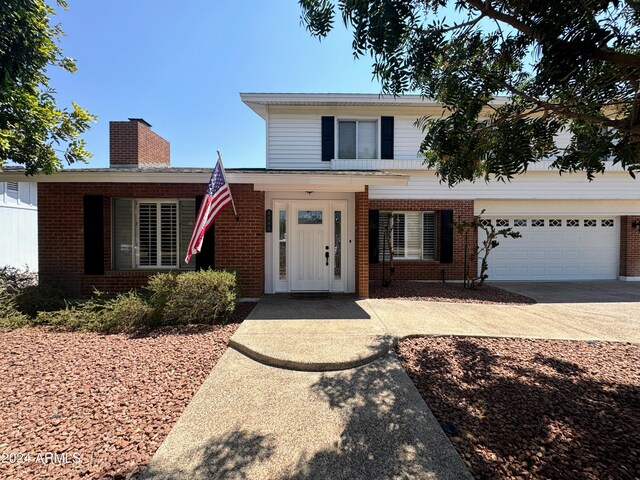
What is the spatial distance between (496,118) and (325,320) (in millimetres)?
4544

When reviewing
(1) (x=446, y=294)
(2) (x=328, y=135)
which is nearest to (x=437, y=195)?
(1) (x=446, y=294)

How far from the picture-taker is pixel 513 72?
4973mm

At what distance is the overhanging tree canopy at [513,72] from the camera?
2.97 m

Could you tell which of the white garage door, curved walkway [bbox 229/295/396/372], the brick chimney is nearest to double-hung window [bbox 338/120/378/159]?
the white garage door

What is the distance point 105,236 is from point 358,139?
8.18 meters

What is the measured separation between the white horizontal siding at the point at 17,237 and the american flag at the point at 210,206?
13.3 m

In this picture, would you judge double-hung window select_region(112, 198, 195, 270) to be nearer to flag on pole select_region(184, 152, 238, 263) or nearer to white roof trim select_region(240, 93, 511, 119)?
flag on pole select_region(184, 152, 238, 263)

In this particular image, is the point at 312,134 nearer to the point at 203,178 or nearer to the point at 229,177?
the point at 229,177

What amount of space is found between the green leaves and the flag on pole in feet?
10.3

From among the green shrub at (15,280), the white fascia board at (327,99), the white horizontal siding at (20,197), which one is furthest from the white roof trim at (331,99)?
Answer: the white horizontal siding at (20,197)

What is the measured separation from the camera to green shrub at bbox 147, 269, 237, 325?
5.51m

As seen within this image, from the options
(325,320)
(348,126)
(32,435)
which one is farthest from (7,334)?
(348,126)

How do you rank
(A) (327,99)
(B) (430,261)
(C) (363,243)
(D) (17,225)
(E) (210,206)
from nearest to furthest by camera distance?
(E) (210,206) < (C) (363,243) < (A) (327,99) < (B) (430,261) < (D) (17,225)

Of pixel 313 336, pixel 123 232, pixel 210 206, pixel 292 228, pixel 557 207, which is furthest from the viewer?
pixel 557 207
